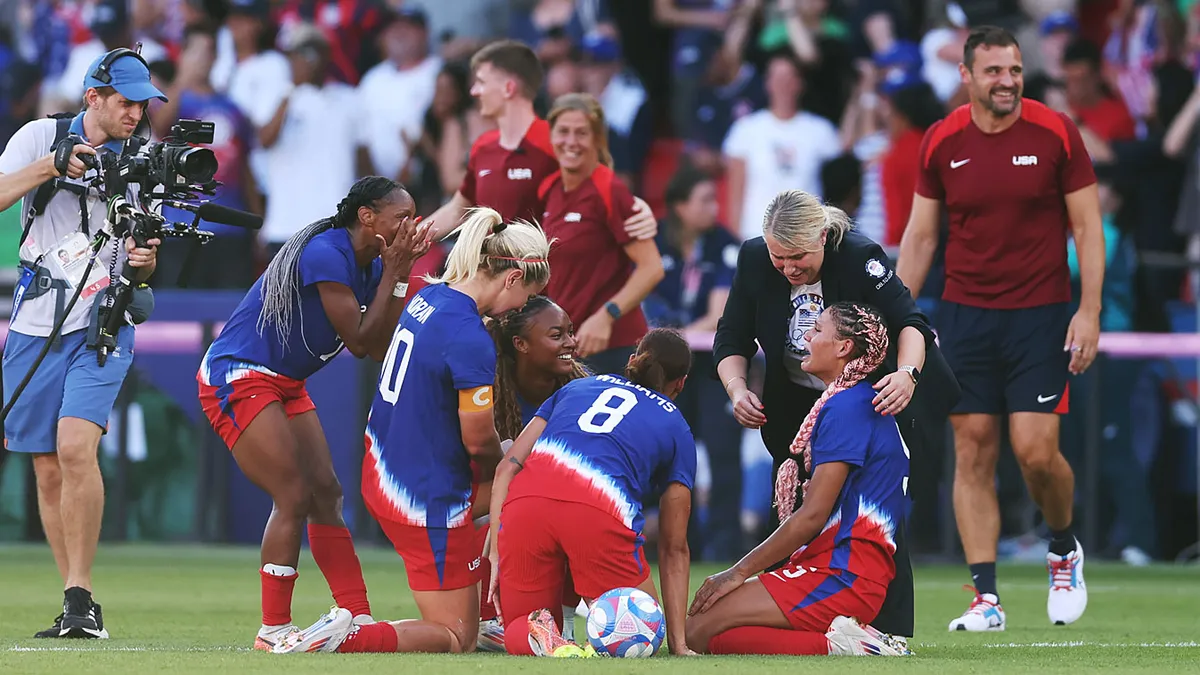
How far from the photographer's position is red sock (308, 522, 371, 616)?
24.1ft

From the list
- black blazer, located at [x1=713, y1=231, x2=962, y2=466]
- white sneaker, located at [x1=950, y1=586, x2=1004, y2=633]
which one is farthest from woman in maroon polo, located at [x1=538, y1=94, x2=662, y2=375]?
white sneaker, located at [x1=950, y1=586, x2=1004, y2=633]

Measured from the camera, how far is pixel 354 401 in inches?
515

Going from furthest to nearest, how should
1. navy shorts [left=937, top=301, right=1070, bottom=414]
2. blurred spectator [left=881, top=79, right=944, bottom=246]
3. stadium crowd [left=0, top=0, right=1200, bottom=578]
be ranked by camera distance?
blurred spectator [left=881, top=79, right=944, bottom=246]
stadium crowd [left=0, top=0, right=1200, bottom=578]
navy shorts [left=937, top=301, right=1070, bottom=414]

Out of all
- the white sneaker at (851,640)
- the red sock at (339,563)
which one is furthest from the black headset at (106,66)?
the white sneaker at (851,640)

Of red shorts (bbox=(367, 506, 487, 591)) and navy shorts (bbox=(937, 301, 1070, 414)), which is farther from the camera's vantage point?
navy shorts (bbox=(937, 301, 1070, 414))

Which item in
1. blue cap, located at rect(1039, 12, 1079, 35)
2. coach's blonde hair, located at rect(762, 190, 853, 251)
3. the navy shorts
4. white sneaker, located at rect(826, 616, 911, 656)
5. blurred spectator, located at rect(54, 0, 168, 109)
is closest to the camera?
white sneaker, located at rect(826, 616, 911, 656)

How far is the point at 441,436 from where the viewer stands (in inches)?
268

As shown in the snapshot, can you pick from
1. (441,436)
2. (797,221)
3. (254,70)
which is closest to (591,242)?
(797,221)

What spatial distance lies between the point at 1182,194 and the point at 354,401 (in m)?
6.03

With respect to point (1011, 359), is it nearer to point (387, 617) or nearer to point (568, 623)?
point (568, 623)

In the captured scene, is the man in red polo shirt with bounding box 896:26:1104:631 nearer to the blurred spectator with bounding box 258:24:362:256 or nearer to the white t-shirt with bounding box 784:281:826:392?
the white t-shirt with bounding box 784:281:826:392

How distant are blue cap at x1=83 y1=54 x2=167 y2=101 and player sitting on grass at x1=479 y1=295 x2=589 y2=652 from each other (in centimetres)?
181

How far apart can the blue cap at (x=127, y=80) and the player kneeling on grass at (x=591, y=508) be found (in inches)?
90.3

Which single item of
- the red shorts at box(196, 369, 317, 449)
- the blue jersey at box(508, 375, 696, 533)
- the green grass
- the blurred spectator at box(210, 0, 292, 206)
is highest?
the blurred spectator at box(210, 0, 292, 206)
